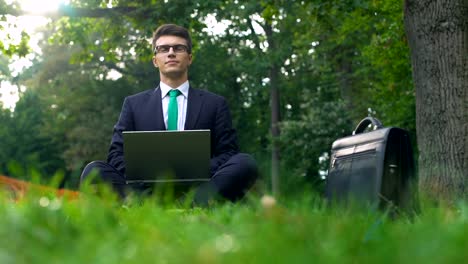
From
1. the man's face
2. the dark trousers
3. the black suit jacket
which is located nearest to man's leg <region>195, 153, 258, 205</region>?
the dark trousers

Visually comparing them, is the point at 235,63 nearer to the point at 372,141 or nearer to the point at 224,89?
the point at 224,89

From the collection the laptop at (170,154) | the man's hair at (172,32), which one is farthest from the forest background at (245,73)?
the laptop at (170,154)

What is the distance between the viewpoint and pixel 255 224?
2.04 metres

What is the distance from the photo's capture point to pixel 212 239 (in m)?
2.02

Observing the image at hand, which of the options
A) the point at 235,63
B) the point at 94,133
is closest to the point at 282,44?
the point at 235,63

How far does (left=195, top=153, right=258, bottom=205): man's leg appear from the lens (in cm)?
657

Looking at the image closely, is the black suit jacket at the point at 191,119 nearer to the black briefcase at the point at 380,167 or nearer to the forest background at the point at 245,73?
the black briefcase at the point at 380,167

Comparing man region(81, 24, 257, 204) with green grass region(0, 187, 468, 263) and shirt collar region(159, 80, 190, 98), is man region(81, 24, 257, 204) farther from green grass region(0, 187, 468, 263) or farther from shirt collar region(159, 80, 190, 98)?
green grass region(0, 187, 468, 263)

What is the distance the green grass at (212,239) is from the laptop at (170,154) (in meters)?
3.71

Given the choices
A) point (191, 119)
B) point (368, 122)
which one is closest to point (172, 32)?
point (191, 119)

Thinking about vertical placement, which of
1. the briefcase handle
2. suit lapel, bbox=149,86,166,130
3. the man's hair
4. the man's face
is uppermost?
the man's hair

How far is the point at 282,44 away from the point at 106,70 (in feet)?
36.0

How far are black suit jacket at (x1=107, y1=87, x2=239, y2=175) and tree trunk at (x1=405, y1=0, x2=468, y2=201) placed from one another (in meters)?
2.81

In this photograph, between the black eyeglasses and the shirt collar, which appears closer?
the black eyeglasses
